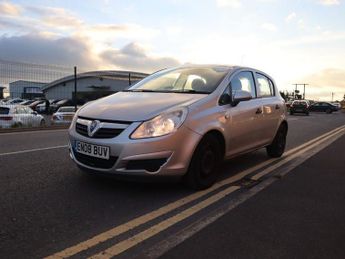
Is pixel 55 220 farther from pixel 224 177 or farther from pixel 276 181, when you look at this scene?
pixel 276 181

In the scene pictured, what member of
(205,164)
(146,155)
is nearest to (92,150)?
(146,155)

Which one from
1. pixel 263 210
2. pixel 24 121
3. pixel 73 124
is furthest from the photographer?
pixel 24 121

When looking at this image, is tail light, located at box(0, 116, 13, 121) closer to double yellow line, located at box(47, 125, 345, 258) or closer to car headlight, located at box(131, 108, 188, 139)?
double yellow line, located at box(47, 125, 345, 258)

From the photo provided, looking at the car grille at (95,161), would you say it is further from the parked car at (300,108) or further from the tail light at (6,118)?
the parked car at (300,108)

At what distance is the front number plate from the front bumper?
0.05m

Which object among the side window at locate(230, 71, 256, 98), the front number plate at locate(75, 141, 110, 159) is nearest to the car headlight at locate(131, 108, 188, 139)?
the front number plate at locate(75, 141, 110, 159)

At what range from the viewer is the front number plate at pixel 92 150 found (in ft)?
17.3

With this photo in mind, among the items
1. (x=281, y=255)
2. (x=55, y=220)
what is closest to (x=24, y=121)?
(x=55, y=220)

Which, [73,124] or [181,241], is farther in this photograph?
[73,124]

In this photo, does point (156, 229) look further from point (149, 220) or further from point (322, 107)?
point (322, 107)

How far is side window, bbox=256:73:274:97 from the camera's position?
7836 mm

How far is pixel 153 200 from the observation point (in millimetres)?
5395

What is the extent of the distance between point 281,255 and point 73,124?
3216 millimetres

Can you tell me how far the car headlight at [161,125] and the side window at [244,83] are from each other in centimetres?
144
